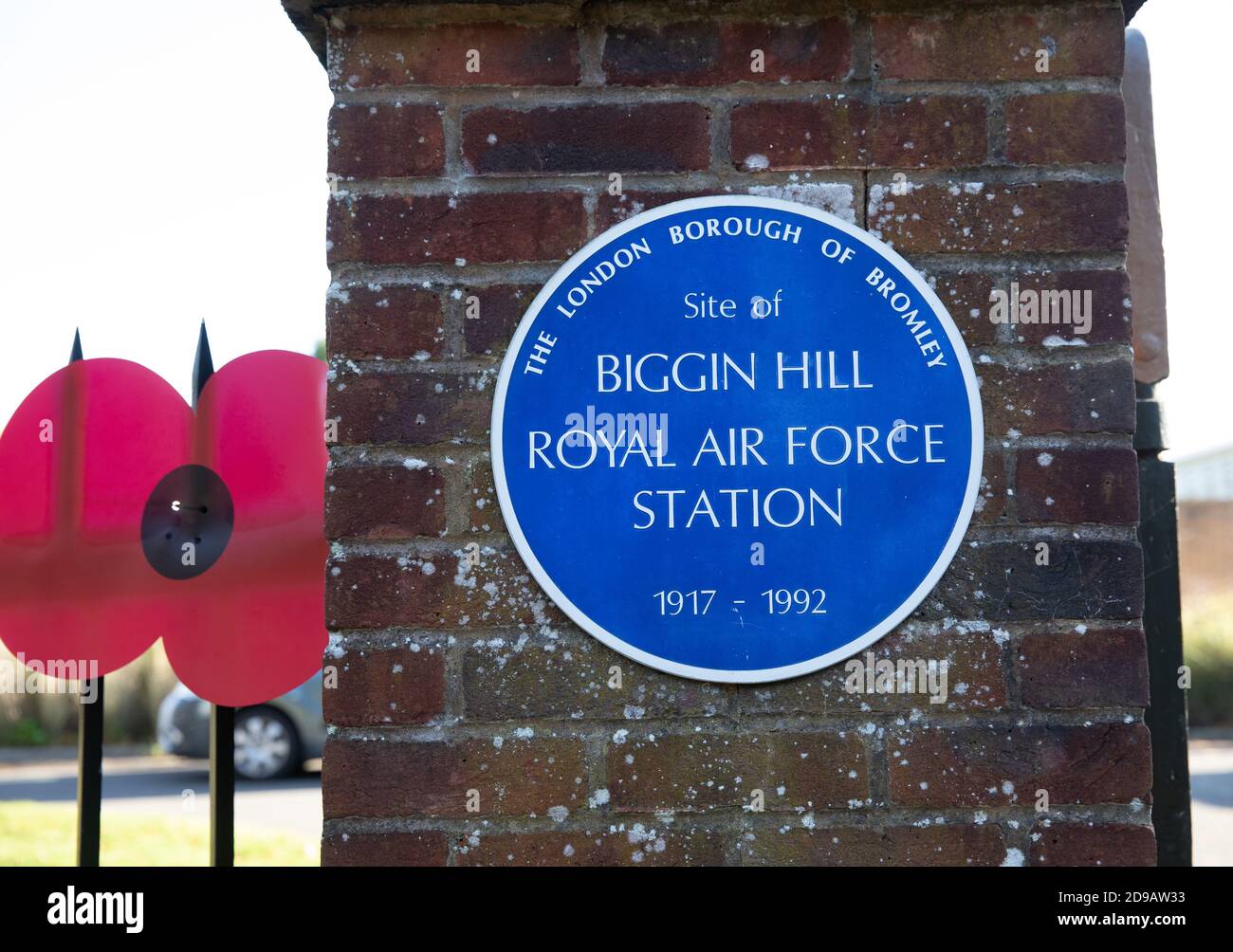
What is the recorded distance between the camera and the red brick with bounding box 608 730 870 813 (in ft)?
4.25

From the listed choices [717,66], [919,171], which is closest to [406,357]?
[717,66]

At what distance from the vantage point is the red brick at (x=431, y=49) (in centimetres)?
138

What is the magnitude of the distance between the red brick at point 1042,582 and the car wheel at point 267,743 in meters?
7.50

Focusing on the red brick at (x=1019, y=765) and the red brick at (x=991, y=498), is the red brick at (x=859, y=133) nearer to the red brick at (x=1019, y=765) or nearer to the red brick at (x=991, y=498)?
the red brick at (x=991, y=498)

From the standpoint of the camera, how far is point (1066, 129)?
136 cm

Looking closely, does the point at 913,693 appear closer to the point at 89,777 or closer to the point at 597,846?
the point at 597,846

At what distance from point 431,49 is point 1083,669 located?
Answer: 1.11 meters

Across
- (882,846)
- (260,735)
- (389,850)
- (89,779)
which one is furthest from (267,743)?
(882,846)

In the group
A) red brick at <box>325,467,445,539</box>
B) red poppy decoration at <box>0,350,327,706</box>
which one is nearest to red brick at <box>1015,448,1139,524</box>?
red brick at <box>325,467,445,539</box>

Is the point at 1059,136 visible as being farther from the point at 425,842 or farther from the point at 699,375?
the point at 425,842

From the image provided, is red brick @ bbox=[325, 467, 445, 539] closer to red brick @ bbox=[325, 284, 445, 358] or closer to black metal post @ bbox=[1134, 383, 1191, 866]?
red brick @ bbox=[325, 284, 445, 358]
